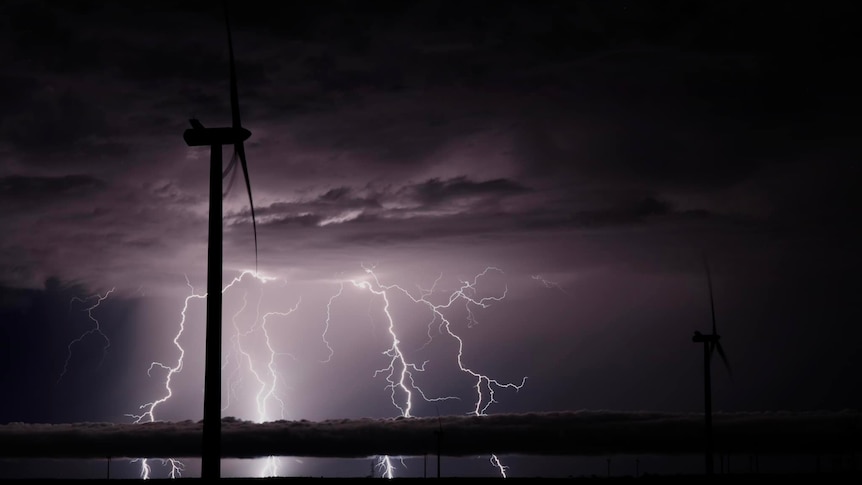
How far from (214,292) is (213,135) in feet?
29.3

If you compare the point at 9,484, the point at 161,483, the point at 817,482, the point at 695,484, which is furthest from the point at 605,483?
the point at 9,484

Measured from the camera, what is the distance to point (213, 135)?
4759cm

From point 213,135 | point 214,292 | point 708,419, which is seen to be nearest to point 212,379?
point 214,292

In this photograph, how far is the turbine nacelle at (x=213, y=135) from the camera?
47.3 m

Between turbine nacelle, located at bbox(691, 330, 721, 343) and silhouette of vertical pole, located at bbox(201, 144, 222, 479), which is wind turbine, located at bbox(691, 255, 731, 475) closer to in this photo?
turbine nacelle, located at bbox(691, 330, 721, 343)

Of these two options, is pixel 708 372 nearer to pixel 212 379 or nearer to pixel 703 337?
pixel 703 337

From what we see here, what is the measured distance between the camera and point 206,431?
4138cm

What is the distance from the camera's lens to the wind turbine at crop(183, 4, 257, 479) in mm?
41500

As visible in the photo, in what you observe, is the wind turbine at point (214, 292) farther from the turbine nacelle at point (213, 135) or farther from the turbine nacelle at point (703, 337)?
the turbine nacelle at point (703, 337)

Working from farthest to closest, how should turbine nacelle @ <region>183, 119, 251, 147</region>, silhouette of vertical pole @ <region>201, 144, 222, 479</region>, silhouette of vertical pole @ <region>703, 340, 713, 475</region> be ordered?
1. silhouette of vertical pole @ <region>703, 340, 713, 475</region>
2. turbine nacelle @ <region>183, 119, 251, 147</region>
3. silhouette of vertical pole @ <region>201, 144, 222, 479</region>

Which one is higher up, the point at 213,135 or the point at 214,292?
the point at 213,135

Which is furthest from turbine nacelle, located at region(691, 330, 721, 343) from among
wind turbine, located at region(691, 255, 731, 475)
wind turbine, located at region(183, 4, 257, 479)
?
wind turbine, located at region(183, 4, 257, 479)

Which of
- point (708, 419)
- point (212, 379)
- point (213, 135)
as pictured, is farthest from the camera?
point (708, 419)

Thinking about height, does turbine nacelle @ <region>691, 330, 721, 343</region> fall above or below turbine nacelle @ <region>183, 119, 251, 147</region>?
below
